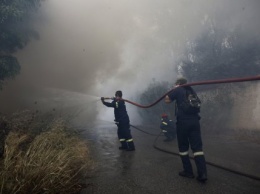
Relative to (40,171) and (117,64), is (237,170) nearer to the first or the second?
(40,171)

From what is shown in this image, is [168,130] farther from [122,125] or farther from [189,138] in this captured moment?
[189,138]

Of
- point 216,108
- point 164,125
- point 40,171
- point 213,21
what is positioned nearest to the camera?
point 40,171

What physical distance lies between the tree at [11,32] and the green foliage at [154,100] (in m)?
7.61

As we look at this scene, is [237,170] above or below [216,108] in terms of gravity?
below

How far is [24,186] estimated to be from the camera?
2975 millimetres

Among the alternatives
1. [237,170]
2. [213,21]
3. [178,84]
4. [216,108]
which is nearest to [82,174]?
[178,84]

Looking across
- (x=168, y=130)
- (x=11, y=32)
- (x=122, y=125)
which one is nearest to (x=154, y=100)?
(x=168, y=130)

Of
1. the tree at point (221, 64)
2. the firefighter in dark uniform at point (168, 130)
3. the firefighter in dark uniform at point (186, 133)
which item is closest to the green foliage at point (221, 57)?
the tree at point (221, 64)

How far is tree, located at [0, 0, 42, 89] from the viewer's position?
7957 mm

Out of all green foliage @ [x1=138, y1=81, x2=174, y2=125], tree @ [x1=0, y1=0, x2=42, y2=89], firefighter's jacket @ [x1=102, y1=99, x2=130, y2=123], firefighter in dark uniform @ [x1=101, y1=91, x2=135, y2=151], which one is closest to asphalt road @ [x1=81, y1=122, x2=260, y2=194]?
firefighter in dark uniform @ [x1=101, y1=91, x2=135, y2=151]

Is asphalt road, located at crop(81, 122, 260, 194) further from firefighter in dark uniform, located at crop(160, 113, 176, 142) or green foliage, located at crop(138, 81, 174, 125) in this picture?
green foliage, located at crop(138, 81, 174, 125)

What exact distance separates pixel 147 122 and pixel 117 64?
14.3 feet

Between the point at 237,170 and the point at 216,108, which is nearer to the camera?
the point at 237,170

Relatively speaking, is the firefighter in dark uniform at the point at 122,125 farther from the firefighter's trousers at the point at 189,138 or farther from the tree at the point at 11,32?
the tree at the point at 11,32
